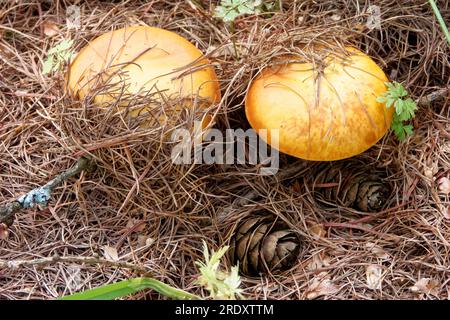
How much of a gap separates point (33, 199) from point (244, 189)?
0.76 m

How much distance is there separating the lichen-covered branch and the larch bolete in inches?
11.5

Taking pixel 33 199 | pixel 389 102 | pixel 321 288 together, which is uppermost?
pixel 389 102

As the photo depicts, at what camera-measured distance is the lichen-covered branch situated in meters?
2.06

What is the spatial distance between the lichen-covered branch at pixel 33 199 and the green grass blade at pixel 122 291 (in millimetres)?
456

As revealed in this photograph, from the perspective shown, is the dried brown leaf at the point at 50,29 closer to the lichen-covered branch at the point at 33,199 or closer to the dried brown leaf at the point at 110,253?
the lichen-covered branch at the point at 33,199

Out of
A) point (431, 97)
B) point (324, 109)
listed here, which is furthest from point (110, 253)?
point (431, 97)

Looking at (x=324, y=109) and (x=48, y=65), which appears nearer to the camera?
(x=324, y=109)

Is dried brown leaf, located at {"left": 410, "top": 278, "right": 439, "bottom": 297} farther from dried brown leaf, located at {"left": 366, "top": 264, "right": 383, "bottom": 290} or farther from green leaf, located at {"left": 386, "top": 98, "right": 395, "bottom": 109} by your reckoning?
green leaf, located at {"left": 386, "top": 98, "right": 395, "bottom": 109}

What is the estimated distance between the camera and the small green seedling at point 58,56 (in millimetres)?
2277

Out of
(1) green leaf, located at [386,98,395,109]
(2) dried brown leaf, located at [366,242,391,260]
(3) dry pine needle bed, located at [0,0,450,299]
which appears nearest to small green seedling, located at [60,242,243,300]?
(3) dry pine needle bed, located at [0,0,450,299]

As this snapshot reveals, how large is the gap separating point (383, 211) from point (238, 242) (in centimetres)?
54

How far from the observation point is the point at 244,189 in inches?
88.9

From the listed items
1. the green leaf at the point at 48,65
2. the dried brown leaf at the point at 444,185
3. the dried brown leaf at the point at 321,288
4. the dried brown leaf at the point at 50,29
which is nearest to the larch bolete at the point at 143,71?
the green leaf at the point at 48,65

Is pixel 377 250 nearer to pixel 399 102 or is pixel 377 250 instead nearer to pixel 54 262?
pixel 399 102
